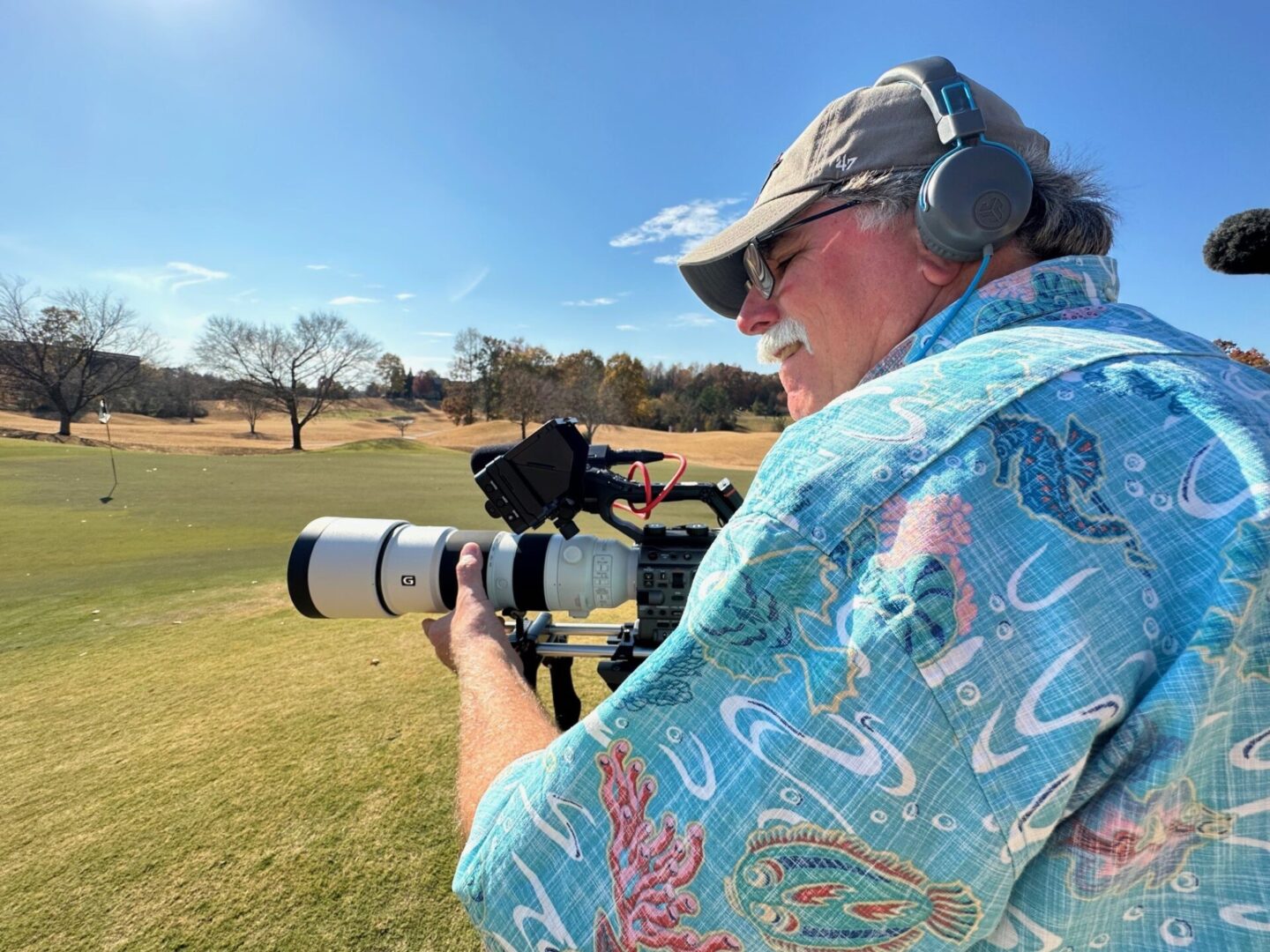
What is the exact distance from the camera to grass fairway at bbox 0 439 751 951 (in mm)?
1699

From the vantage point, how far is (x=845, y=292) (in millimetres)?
997

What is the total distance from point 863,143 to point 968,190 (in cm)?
→ 22

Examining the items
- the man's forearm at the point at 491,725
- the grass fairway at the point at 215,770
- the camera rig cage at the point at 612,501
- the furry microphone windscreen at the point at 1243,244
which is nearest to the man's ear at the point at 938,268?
the camera rig cage at the point at 612,501

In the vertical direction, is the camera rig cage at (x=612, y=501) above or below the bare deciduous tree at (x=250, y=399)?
below

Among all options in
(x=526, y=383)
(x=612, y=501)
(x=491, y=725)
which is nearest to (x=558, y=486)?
(x=612, y=501)

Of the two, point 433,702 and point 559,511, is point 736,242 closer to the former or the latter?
point 559,511

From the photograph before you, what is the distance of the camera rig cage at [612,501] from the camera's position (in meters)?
1.58

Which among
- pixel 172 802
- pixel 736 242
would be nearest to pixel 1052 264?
pixel 736 242

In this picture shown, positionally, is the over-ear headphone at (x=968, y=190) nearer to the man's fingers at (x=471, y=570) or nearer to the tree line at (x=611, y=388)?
the man's fingers at (x=471, y=570)

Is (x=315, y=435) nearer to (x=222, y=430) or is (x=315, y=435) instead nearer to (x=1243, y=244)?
(x=222, y=430)

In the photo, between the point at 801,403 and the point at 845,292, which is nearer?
the point at 845,292

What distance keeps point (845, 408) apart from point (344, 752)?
2.55m

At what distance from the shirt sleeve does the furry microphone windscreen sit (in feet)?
9.96

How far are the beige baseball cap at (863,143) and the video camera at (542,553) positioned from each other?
73 centimetres
